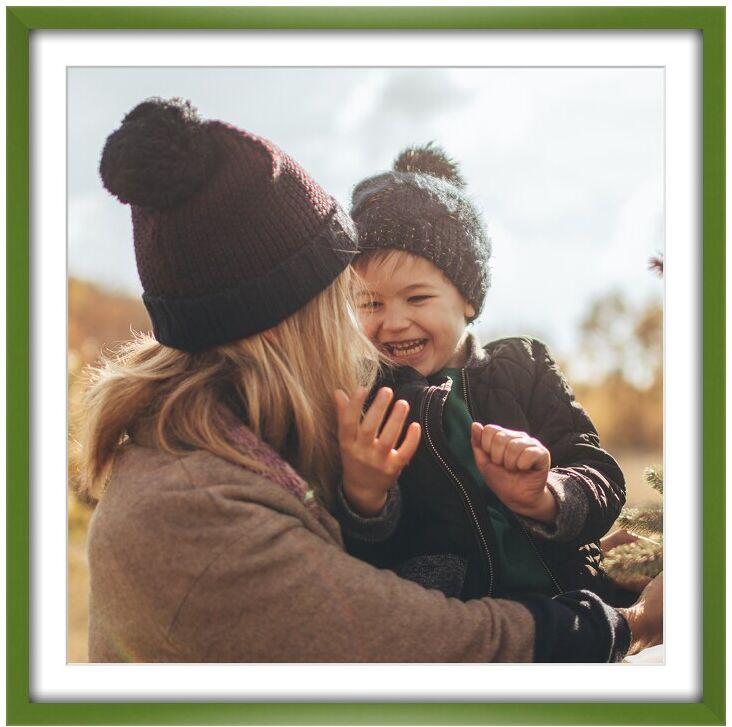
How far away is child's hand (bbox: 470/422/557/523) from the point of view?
5.98ft

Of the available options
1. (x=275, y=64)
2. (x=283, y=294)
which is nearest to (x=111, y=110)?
(x=275, y=64)

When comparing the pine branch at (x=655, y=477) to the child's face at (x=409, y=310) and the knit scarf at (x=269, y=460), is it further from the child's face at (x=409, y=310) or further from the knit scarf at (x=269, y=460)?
the knit scarf at (x=269, y=460)

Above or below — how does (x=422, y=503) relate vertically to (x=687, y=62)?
below

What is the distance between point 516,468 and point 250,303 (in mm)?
732

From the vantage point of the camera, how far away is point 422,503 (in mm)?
2066

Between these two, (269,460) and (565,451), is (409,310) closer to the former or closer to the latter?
(565,451)

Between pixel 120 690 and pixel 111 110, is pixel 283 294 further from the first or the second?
pixel 120 690

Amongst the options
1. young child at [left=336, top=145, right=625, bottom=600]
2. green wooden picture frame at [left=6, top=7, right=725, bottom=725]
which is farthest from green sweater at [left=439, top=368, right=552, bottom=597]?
green wooden picture frame at [left=6, top=7, right=725, bottom=725]

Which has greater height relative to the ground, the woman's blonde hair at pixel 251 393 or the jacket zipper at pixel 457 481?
the woman's blonde hair at pixel 251 393

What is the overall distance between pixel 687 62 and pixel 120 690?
2.14 m

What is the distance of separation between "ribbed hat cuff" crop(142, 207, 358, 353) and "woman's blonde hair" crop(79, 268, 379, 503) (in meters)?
0.06

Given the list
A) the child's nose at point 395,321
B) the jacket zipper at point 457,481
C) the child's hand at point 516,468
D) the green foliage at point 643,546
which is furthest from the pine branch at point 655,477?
the child's nose at point 395,321

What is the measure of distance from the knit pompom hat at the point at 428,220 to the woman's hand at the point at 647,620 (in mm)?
919

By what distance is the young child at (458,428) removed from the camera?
6.44ft
